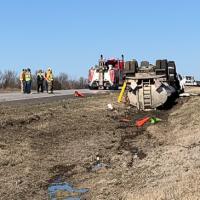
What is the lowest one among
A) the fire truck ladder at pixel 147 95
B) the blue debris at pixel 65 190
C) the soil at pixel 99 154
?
the blue debris at pixel 65 190

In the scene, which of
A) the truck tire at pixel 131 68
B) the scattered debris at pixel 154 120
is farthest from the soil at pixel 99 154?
the truck tire at pixel 131 68

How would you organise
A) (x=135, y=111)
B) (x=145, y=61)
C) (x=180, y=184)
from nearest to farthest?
(x=180, y=184) < (x=135, y=111) < (x=145, y=61)

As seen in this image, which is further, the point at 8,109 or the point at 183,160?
the point at 8,109

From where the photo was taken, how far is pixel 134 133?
1709 cm

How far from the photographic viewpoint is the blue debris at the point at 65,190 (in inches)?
371

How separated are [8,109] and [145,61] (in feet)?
23.9

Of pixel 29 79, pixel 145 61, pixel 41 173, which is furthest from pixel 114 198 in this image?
pixel 29 79

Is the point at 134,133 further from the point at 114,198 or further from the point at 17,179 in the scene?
the point at 114,198

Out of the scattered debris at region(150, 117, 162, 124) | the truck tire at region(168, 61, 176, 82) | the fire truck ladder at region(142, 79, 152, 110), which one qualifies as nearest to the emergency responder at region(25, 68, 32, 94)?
the truck tire at region(168, 61, 176, 82)

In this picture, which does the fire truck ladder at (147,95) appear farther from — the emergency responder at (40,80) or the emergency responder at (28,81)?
the emergency responder at (40,80)

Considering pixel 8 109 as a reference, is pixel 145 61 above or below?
above

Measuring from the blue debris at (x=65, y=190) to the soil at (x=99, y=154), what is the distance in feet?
0.41

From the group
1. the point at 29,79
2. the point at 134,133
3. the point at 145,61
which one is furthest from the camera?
the point at 29,79

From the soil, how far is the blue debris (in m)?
0.12
